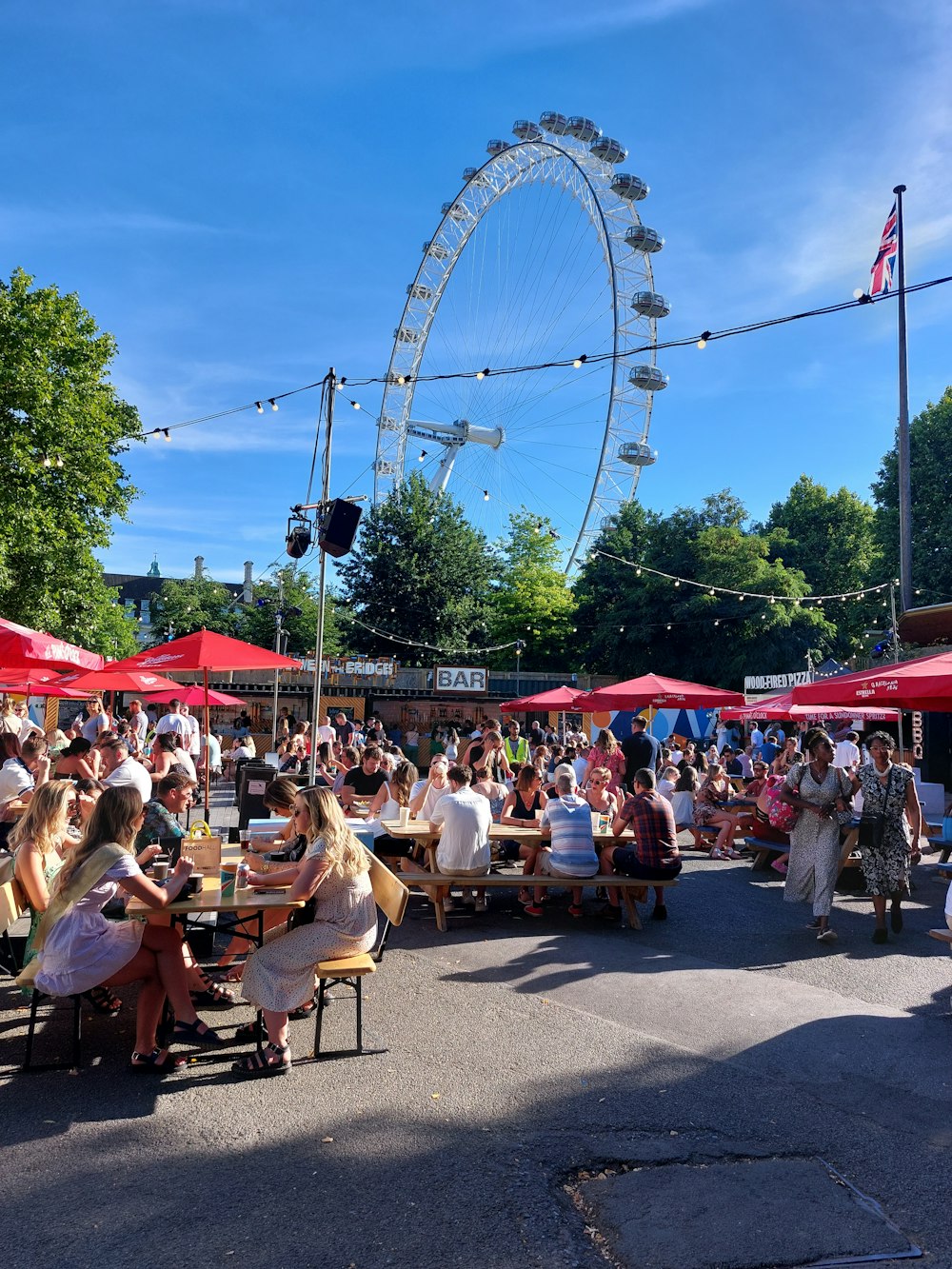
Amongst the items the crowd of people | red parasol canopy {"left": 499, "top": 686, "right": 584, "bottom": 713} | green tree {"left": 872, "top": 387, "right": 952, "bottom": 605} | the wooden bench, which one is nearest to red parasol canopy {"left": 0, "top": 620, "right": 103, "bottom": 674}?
the crowd of people

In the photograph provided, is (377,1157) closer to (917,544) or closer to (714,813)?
(714,813)

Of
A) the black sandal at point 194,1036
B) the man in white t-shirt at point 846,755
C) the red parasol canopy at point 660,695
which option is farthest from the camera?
the man in white t-shirt at point 846,755

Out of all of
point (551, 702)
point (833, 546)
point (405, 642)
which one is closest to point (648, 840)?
point (551, 702)

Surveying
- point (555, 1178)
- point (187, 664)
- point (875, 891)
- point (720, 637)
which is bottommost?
point (555, 1178)

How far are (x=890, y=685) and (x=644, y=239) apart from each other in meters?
32.4

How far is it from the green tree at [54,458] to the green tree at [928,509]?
2692cm

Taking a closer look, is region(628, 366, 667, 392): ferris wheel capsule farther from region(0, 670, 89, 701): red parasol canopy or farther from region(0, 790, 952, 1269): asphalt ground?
region(0, 790, 952, 1269): asphalt ground

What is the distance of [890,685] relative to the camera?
26.6ft

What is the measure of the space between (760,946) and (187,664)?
20.2 feet

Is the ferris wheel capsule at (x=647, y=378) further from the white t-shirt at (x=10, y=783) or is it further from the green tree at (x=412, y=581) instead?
the white t-shirt at (x=10, y=783)

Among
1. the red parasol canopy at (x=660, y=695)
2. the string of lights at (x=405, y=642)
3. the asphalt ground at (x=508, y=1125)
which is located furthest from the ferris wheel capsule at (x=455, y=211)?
the asphalt ground at (x=508, y=1125)

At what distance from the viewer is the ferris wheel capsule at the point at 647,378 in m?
38.4

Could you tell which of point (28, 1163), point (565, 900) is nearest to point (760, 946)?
point (565, 900)

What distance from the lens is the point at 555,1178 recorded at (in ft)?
11.8
